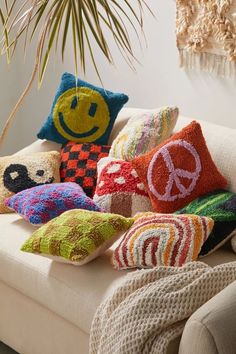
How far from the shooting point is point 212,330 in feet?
6.22

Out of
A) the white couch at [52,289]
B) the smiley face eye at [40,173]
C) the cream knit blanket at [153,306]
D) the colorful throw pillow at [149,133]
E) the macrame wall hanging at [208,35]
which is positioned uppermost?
the macrame wall hanging at [208,35]

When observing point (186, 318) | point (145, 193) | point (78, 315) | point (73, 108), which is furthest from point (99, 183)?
point (186, 318)

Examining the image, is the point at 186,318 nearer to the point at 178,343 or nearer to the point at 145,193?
the point at 178,343

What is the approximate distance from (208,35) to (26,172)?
0.99m

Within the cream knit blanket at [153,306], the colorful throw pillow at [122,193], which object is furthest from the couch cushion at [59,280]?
the colorful throw pillow at [122,193]

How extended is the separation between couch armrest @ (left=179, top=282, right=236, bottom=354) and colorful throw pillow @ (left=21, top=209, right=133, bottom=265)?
0.64 m

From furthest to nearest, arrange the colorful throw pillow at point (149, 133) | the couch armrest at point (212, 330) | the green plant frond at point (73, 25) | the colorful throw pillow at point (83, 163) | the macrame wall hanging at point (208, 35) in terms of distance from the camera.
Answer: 1. the macrame wall hanging at point (208, 35)
2. the colorful throw pillow at point (83, 163)
3. the colorful throw pillow at point (149, 133)
4. the green plant frond at point (73, 25)
5. the couch armrest at point (212, 330)

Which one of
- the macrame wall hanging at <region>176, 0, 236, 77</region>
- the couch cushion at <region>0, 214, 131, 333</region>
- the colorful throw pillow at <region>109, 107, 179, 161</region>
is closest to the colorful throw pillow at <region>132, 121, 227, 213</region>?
the colorful throw pillow at <region>109, 107, 179, 161</region>

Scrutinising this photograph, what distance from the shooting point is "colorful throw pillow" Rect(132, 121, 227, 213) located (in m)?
2.76

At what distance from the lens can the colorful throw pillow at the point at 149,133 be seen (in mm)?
3018

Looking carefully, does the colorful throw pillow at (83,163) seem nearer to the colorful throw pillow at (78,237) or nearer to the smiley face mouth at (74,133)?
the smiley face mouth at (74,133)

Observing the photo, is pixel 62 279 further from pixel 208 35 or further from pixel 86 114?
pixel 208 35

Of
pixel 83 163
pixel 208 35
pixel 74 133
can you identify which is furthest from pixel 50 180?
pixel 208 35

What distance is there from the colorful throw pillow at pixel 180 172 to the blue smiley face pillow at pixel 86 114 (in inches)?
18.9
